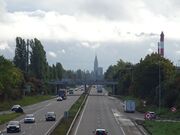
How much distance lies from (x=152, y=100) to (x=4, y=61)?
33416mm

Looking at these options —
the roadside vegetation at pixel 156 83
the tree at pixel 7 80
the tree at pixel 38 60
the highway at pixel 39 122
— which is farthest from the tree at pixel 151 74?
the tree at pixel 38 60

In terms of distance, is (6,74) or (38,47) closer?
(6,74)

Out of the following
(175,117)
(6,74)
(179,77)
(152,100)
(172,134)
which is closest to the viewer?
(172,134)

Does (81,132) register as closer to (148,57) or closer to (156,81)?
(156,81)

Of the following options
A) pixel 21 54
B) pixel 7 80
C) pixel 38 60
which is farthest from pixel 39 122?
pixel 21 54

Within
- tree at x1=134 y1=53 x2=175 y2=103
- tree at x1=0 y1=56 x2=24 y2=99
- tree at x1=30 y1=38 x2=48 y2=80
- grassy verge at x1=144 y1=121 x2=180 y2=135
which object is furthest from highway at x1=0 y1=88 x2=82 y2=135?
tree at x1=30 y1=38 x2=48 y2=80

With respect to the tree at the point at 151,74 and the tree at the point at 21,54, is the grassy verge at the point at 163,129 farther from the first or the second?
the tree at the point at 21,54

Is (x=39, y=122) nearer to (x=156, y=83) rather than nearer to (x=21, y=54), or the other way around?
(x=156, y=83)

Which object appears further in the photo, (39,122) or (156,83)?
(156,83)

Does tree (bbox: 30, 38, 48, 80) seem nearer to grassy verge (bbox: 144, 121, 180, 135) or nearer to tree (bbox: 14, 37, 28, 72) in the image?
tree (bbox: 14, 37, 28, 72)

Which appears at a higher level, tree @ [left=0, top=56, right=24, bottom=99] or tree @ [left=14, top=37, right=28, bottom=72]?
tree @ [left=14, top=37, right=28, bottom=72]

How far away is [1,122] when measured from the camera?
72875 millimetres

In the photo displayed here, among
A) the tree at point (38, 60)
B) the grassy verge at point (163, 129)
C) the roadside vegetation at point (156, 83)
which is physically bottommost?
the grassy verge at point (163, 129)

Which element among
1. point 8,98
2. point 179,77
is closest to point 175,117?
point 179,77
